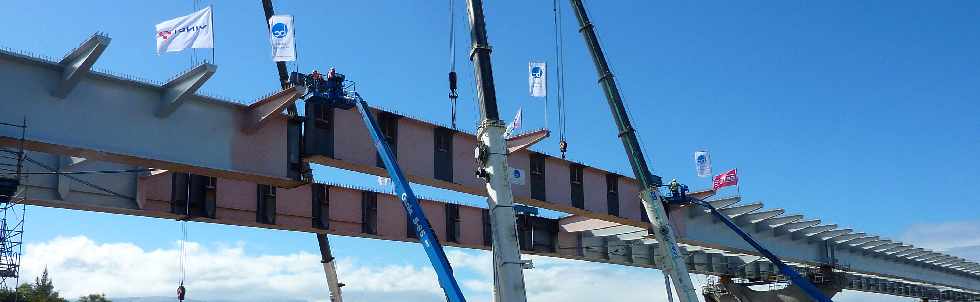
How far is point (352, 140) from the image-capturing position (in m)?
25.2

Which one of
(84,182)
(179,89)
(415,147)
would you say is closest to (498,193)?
(415,147)

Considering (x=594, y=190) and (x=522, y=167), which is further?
(x=594, y=190)

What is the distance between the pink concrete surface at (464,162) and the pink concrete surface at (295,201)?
525 centimetres

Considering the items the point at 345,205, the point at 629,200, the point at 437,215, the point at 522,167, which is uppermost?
the point at 522,167

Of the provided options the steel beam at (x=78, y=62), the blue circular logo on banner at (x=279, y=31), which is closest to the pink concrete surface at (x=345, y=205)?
the blue circular logo on banner at (x=279, y=31)

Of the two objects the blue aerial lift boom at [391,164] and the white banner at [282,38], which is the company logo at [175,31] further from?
the blue aerial lift boom at [391,164]

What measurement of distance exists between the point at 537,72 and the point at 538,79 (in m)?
0.25

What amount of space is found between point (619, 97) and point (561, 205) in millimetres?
6879

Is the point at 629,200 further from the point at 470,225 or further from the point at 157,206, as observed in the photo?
the point at 157,206

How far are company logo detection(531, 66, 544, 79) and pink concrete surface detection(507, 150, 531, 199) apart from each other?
335 cm

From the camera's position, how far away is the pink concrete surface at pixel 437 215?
109ft

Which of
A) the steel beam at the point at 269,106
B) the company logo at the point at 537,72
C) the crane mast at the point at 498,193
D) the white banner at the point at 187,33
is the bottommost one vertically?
the crane mast at the point at 498,193

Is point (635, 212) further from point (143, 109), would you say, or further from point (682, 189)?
point (143, 109)

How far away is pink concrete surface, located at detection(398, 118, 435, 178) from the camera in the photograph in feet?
88.3
